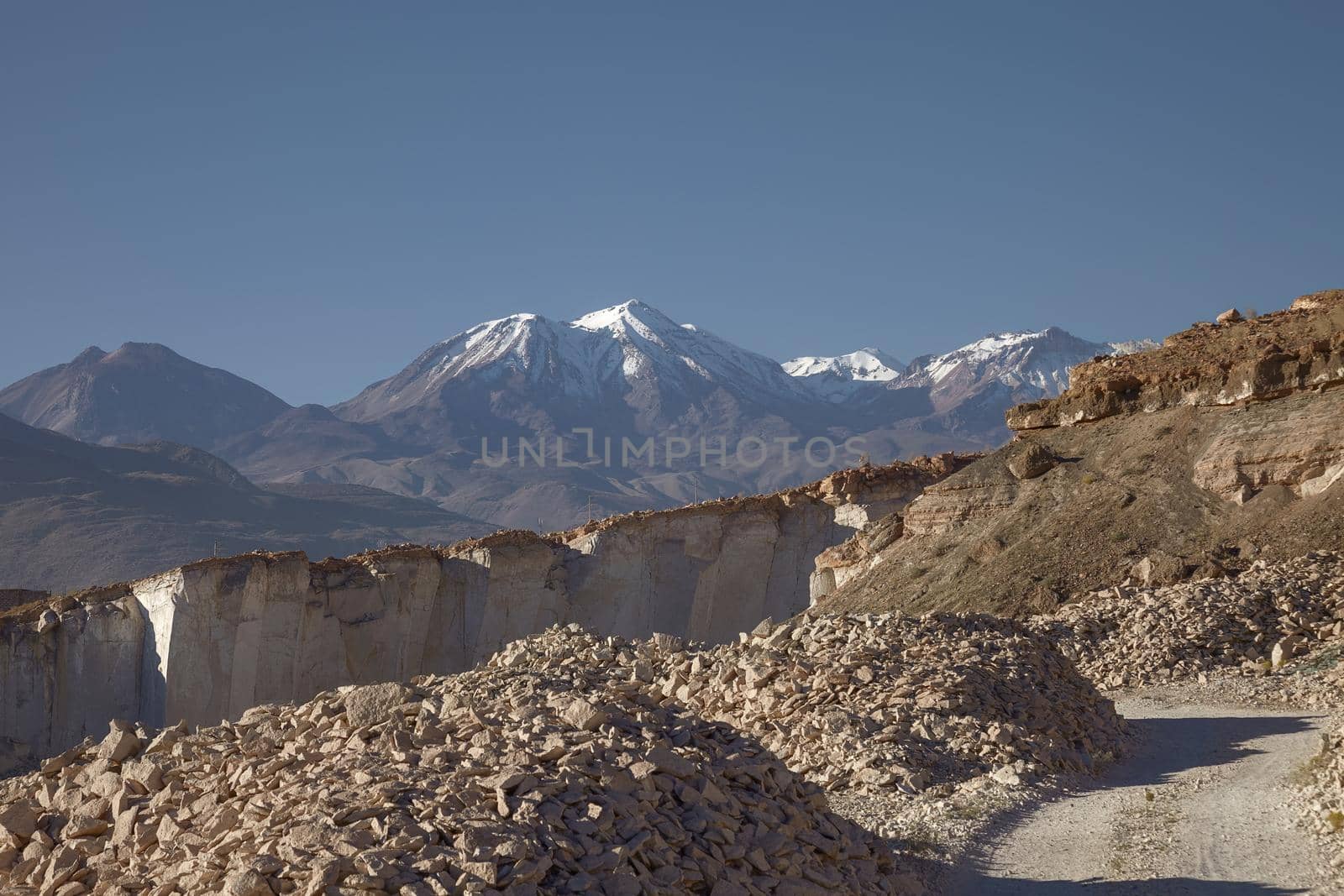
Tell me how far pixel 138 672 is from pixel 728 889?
1074 inches

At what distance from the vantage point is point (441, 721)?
33.6 ft

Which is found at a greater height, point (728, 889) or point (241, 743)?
point (241, 743)

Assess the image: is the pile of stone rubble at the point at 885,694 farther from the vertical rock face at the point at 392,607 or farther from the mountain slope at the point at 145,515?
the mountain slope at the point at 145,515

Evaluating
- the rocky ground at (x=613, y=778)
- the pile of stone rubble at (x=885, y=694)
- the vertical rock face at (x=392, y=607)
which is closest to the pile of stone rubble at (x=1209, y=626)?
the pile of stone rubble at (x=885, y=694)

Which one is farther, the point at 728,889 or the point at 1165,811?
the point at 1165,811

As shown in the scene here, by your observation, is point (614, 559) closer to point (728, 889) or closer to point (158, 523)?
point (728, 889)

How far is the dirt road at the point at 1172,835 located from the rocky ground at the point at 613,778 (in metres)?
0.17

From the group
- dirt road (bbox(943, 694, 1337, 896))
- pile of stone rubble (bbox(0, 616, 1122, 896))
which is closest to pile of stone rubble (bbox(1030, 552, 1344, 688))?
dirt road (bbox(943, 694, 1337, 896))

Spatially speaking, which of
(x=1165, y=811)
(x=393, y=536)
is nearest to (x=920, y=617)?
(x=1165, y=811)

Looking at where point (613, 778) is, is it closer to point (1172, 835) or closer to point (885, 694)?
point (1172, 835)

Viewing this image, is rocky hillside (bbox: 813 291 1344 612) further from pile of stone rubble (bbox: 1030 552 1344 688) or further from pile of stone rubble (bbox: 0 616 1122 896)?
pile of stone rubble (bbox: 0 616 1122 896)

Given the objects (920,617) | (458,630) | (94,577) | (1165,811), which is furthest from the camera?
(94,577)

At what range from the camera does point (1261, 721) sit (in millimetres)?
17391

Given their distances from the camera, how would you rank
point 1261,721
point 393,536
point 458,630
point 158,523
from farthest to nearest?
1. point 393,536
2. point 158,523
3. point 458,630
4. point 1261,721
